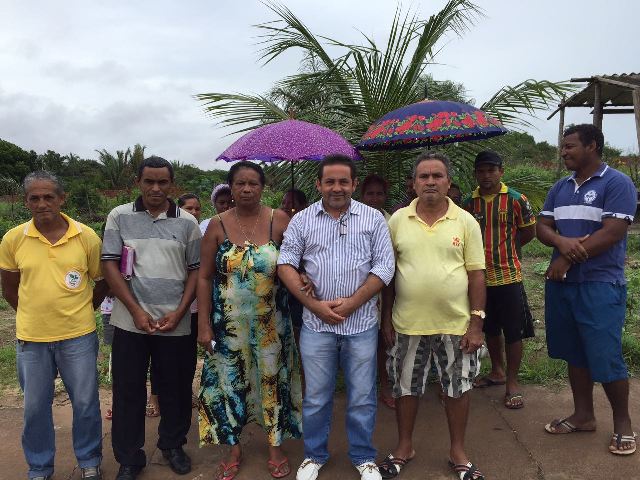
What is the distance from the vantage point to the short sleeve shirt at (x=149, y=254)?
2697 millimetres

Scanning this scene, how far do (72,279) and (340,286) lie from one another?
144cm

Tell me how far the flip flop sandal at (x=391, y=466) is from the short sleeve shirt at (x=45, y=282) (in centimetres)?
183

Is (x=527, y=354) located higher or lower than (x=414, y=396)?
lower

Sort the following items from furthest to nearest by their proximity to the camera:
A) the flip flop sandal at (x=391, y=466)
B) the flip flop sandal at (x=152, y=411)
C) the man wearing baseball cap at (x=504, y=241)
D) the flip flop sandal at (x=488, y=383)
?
1. the flip flop sandal at (x=488, y=383)
2. the flip flop sandal at (x=152, y=411)
3. the man wearing baseball cap at (x=504, y=241)
4. the flip flop sandal at (x=391, y=466)

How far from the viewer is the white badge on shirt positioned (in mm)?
2641

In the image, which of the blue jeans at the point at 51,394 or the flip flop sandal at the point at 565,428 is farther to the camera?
the flip flop sandal at the point at 565,428

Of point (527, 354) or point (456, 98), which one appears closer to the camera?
point (527, 354)

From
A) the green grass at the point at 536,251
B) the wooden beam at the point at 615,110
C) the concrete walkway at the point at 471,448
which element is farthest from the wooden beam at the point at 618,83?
the concrete walkway at the point at 471,448

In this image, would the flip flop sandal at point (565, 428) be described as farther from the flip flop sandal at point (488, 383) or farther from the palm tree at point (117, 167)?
the palm tree at point (117, 167)

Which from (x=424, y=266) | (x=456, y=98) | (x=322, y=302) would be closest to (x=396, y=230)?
(x=424, y=266)

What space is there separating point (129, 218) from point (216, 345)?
855 millimetres

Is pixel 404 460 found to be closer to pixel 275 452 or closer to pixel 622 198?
pixel 275 452

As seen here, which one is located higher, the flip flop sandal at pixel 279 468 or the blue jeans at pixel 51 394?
the blue jeans at pixel 51 394

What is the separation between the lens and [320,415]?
271 cm
